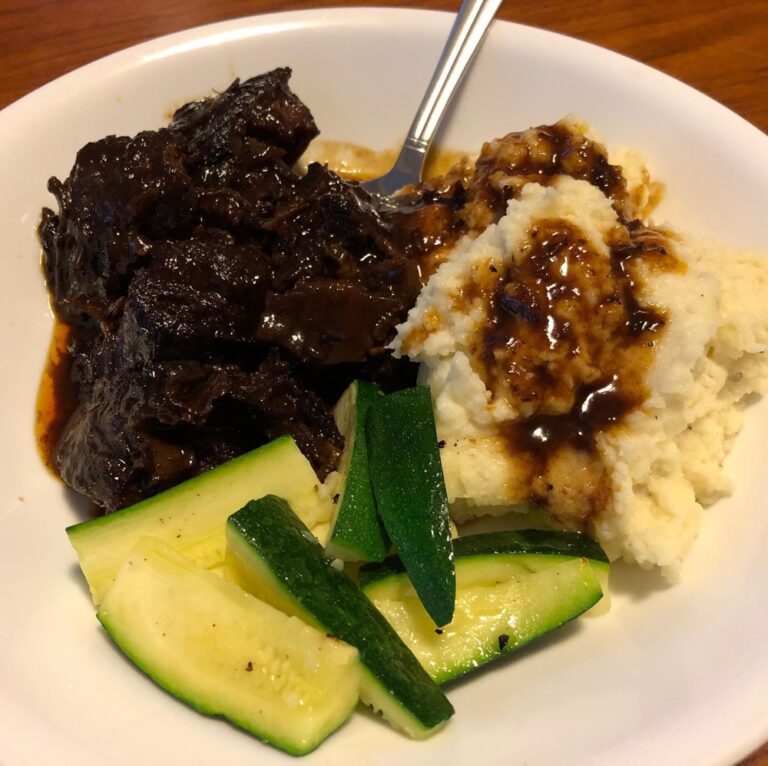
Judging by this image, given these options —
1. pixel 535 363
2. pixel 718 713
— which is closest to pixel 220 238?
pixel 535 363

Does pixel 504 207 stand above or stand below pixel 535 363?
above

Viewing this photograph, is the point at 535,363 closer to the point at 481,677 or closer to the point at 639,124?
the point at 481,677

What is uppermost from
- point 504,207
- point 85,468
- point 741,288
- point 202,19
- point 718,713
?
point 202,19

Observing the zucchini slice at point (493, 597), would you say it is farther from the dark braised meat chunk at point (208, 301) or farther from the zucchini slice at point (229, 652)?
the dark braised meat chunk at point (208, 301)

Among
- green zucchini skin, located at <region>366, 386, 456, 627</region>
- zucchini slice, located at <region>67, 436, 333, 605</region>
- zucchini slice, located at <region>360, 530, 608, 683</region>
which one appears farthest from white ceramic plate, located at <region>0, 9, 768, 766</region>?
green zucchini skin, located at <region>366, 386, 456, 627</region>

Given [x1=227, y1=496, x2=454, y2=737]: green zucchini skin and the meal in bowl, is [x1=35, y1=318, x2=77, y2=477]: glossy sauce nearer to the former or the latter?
the meal in bowl

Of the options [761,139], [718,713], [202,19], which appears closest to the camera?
[718,713]

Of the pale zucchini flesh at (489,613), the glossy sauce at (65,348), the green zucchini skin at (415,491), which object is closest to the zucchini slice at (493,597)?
the pale zucchini flesh at (489,613)
